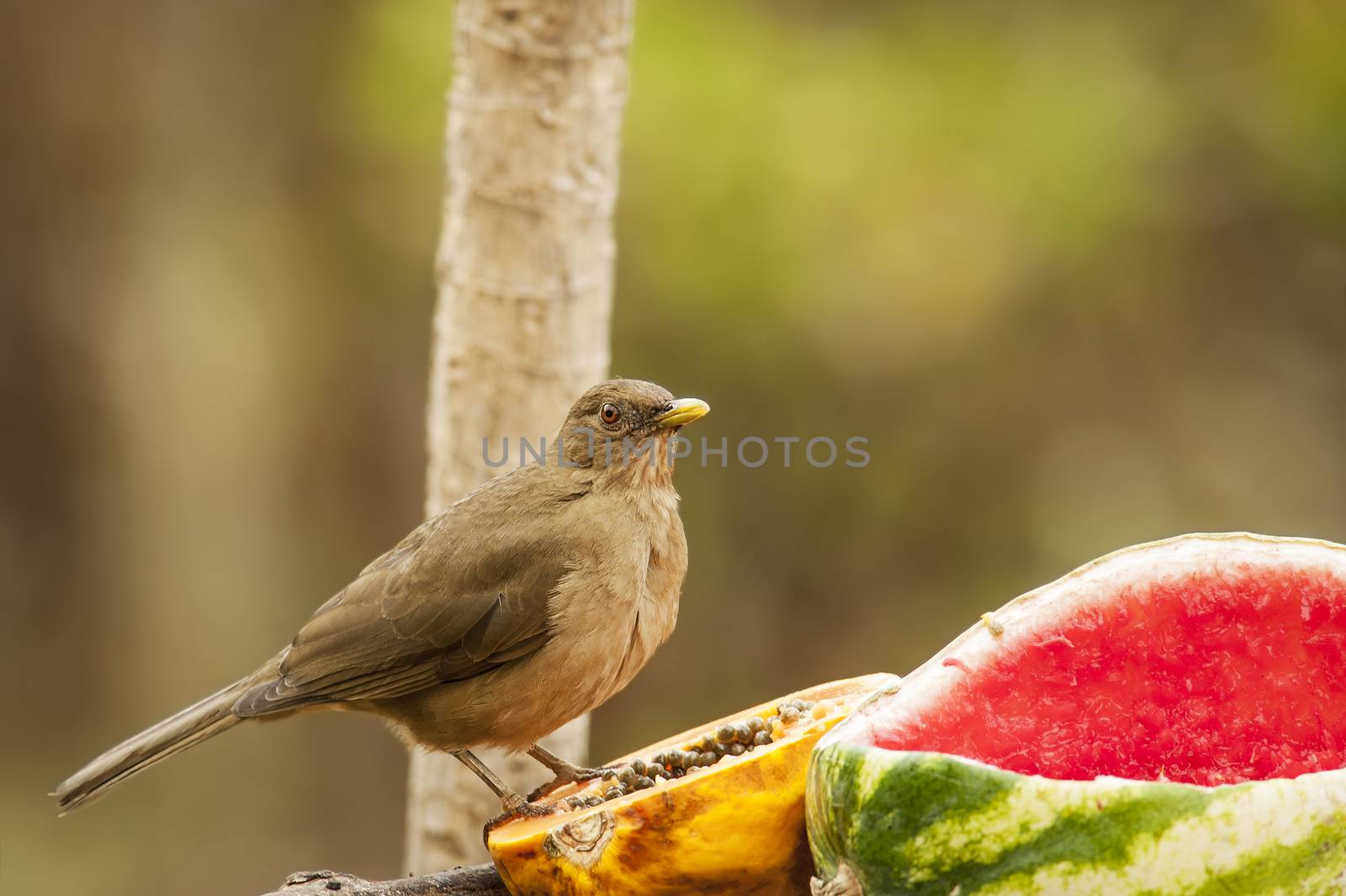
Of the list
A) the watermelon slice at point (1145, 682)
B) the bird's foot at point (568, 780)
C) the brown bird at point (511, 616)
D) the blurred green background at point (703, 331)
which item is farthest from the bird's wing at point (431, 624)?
the blurred green background at point (703, 331)

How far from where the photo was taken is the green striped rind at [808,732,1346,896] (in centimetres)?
231

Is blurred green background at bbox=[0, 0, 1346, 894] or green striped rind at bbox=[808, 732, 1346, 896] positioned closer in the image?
green striped rind at bbox=[808, 732, 1346, 896]

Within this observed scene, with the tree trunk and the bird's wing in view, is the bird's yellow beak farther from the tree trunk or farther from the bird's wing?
the bird's wing

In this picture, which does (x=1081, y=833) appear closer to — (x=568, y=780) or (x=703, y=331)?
(x=568, y=780)

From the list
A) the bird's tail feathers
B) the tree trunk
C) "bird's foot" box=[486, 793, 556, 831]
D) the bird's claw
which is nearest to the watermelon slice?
"bird's foot" box=[486, 793, 556, 831]

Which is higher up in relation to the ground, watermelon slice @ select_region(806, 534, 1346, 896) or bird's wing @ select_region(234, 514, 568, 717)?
watermelon slice @ select_region(806, 534, 1346, 896)

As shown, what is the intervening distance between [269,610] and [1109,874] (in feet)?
24.6

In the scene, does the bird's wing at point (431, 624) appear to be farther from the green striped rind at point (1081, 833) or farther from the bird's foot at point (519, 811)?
the green striped rind at point (1081, 833)

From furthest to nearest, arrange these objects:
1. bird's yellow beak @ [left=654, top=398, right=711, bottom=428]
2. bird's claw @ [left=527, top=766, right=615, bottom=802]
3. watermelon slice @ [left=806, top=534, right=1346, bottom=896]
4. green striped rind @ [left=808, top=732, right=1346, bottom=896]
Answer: bird's yellow beak @ [left=654, top=398, right=711, bottom=428]
bird's claw @ [left=527, top=766, right=615, bottom=802]
watermelon slice @ [left=806, top=534, right=1346, bottom=896]
green striped rind @ [left=808, top=732, right=1346, bottom=896]

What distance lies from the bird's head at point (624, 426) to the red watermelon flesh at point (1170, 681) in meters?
1.53

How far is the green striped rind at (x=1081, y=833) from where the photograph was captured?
2.31 meters

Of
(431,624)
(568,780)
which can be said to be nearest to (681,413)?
(431,624)

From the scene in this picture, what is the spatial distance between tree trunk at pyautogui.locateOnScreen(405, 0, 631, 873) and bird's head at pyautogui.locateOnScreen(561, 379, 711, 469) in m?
0.20

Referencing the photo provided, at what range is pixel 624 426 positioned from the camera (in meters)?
4.29
